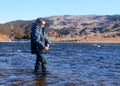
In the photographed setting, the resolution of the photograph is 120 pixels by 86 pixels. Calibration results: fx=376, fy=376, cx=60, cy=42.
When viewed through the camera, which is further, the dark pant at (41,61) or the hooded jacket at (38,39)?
the dark pant at (41,61)

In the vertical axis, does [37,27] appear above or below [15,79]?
above

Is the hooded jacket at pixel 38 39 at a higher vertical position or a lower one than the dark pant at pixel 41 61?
higher

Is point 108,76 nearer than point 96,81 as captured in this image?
No

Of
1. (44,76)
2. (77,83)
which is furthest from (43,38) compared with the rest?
(77,83)

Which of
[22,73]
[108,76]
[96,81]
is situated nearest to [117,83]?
[96,81]

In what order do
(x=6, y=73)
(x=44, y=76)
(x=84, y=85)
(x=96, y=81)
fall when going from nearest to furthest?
(x=84, y=85), (x=96, y=81), (x=44, y=76), (x=6, y=73)

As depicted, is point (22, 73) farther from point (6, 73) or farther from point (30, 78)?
point (30, 78)

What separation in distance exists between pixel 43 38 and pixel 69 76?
2.06m

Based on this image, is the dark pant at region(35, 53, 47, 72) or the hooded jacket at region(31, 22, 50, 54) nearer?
the hooded jacket at region(31, 22, 50, 54)

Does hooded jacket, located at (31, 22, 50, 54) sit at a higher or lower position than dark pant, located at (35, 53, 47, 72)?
higher

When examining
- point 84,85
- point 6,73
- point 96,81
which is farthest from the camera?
point 6,73

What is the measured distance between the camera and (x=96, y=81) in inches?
595

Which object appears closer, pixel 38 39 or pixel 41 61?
pixel 38 39

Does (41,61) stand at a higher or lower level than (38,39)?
lower
